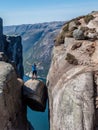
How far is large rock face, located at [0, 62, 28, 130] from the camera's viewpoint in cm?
2823

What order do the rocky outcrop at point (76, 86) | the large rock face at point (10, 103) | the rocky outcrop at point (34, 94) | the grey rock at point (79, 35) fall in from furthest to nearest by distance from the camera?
the grey rock at point (79, 35) < the rocky outcrop at point (34, 94) < the large rock face at point (10, 103) < the rocky outcrop at point (76, 86)

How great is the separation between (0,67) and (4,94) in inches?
184

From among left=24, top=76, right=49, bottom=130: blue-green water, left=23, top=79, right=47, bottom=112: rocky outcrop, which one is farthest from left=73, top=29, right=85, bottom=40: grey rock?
left=24, top=76, right=49, bottom=130: blue-green water

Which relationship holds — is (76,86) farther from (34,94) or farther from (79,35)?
(79,35)

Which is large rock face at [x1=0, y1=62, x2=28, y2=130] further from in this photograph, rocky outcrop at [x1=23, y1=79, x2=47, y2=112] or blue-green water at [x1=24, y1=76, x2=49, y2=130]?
blue-green water at [x1=24, y1=76, x2=49, y2=130]

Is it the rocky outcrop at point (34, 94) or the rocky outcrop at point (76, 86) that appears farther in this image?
the rocky outcrop at point (34, 94)

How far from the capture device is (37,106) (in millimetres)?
36312

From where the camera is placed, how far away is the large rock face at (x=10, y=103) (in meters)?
28.2

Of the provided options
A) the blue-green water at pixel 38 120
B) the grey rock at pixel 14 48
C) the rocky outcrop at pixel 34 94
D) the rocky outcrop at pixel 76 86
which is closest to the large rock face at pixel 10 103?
the rocky outcrop at pixel 34 94

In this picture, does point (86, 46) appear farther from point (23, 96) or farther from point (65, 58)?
point (23, 96)

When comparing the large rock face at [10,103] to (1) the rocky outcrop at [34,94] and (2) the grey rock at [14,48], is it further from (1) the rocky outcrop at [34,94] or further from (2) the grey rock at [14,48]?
(2) the grey rock at [14,48]

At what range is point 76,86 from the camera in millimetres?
26109

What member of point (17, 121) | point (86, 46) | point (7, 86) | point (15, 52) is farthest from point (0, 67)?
point (15, 52)

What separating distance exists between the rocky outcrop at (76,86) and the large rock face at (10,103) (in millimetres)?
3752
